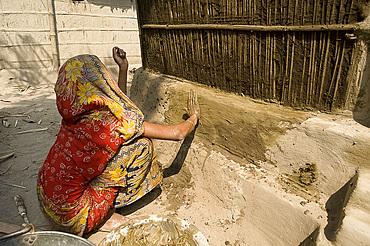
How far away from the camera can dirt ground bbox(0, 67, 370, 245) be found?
6.16 feet

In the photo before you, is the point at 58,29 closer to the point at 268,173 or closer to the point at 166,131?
the point at 166,131

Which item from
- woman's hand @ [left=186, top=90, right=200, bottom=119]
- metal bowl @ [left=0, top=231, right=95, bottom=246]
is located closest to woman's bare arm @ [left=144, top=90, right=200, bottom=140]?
woman's hand @ [left=186, top=90, right=200, bottom=119]

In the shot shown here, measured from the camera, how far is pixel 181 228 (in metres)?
2.14

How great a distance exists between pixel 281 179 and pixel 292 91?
71 cm

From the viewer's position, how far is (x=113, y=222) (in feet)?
7.52

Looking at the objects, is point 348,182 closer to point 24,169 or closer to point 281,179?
point 281,179

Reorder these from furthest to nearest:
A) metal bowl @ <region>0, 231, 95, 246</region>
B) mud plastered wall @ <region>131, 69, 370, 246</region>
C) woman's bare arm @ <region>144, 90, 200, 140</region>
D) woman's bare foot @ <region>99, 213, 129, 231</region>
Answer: woman's bare foot @ <region>99, 213, 129, 231</region> → woman's bare arm @ <region>144, 90, 200, 140</region> → mud plastered wall @ <region>131, 69, 370, 246</region> → metal bowl @ <region>0, 231, 95, 246</region>

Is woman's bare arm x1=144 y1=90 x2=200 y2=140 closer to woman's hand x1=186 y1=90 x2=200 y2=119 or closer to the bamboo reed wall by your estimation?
woman's hand x1=186 y1=90 x2=200 y2=119

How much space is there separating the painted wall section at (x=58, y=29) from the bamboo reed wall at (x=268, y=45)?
17.8ft

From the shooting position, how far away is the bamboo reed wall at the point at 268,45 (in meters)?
1.85

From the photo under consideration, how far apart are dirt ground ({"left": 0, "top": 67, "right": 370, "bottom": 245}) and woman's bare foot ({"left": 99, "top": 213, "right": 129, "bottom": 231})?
3.2 inches

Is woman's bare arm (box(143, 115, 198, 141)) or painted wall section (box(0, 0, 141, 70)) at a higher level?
painted wall section (box(0, 0, 141, 70))

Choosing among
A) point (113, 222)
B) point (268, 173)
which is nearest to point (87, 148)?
point (113, 222)

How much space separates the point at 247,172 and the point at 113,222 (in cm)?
122
